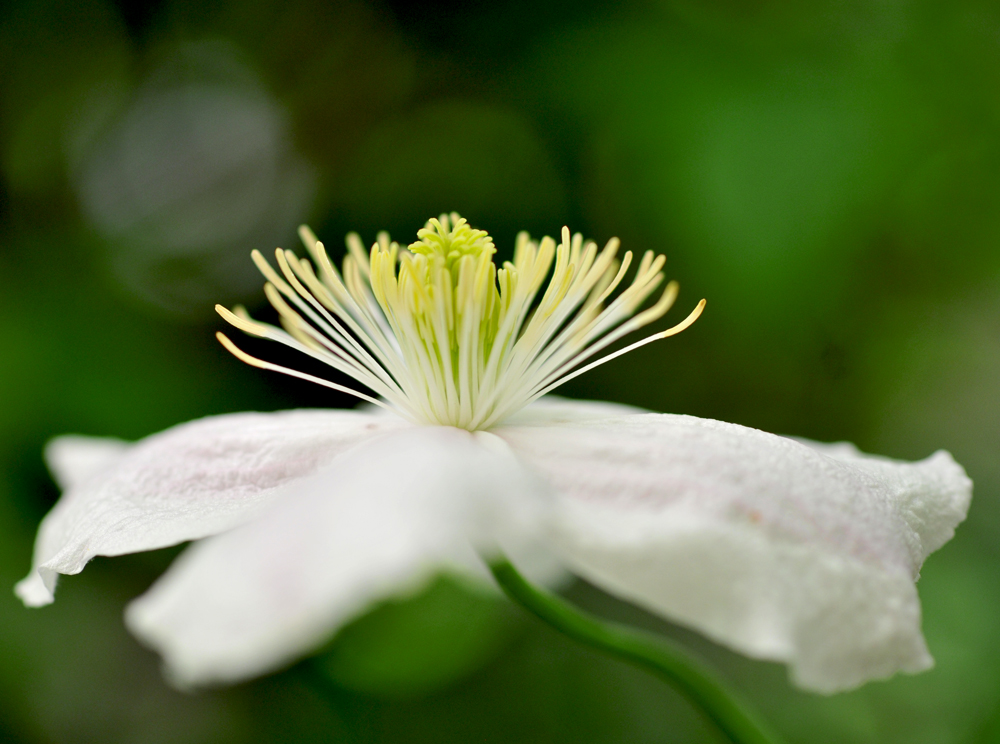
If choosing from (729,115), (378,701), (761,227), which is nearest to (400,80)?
(729,115)

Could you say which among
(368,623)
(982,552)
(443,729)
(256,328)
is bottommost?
(443,729)

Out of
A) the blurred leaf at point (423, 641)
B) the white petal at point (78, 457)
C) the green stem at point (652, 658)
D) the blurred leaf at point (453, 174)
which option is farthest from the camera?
the blurred leaf at point (453, 174)

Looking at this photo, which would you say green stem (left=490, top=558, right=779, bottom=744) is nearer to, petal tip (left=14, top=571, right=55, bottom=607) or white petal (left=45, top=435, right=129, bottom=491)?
petal tip (left=14, top=571, right=55, bottom=607)

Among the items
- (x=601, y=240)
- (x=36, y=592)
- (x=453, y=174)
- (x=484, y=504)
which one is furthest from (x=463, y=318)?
(x=453, y=174)

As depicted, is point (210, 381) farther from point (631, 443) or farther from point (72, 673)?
point (631, 443)

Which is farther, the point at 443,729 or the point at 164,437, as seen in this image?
the point at 443,729

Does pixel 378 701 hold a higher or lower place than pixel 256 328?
lower

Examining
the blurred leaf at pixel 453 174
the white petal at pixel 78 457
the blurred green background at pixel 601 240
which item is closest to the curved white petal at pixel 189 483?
the white petal at pixel 78 457

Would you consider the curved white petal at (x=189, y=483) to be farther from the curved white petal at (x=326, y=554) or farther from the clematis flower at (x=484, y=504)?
the curved white petal at (x=326, y=554)
